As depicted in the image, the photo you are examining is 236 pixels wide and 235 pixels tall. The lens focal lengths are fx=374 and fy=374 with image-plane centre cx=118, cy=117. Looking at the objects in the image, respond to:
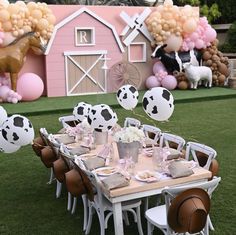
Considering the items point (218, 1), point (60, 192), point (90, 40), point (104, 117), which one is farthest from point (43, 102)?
point (218, 1)

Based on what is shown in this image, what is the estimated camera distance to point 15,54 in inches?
388

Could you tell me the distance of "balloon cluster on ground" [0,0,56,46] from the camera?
9.73 meters

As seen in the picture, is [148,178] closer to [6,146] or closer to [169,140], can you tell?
[169,140]

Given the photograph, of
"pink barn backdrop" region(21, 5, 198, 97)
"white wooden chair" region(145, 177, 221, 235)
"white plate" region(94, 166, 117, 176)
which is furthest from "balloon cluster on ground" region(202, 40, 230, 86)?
"white wooden chair" region(145, 177, 221, 235)

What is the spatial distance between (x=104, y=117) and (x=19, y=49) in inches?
272

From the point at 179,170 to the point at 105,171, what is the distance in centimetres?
68

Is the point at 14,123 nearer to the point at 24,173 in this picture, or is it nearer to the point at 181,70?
the point at 24,173

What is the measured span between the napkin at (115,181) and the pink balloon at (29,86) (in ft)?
24.5

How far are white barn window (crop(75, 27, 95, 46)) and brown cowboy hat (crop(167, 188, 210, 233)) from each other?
29.9ft

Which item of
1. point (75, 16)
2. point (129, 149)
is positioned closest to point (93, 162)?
point (129, 149)

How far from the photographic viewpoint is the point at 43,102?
33.6 feet

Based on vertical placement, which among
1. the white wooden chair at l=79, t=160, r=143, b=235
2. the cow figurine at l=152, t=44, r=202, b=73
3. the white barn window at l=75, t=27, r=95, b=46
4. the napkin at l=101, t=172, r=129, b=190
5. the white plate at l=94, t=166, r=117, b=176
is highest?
the white barn window at l=75, t=27, r=95, b=46

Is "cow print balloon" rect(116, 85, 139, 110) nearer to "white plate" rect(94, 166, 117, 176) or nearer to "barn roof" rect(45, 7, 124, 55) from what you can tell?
"white plate" rect(94, 166, 117, 176)

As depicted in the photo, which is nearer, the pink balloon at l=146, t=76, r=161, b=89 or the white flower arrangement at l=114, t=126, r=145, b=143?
the white flower arrangement at l=114, t=126, r=145, b=143
